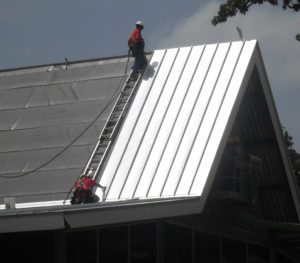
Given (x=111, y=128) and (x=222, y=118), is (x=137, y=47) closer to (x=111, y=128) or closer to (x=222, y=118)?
(x=111, y=128)

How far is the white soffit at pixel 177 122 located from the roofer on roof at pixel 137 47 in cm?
35

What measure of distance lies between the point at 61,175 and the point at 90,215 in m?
5.50

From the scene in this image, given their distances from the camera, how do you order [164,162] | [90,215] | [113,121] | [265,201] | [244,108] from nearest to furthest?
[90,215], [164,162], [113,121], [244,108], [265,201]

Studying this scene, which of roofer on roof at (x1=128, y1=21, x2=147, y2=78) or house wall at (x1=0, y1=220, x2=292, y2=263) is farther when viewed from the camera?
roofer on roof at (x1=128, y1=21, x2=147, y2=78)

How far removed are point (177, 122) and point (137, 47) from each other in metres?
4.00

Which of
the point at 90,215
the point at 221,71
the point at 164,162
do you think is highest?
the point at 221,71

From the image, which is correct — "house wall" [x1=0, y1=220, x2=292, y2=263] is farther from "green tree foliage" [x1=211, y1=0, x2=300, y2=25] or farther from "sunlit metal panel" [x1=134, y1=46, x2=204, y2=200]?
"green tree foliage" [x1=211, y1=0, x2=300, y2=25]

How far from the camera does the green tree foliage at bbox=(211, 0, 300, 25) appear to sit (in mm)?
25891

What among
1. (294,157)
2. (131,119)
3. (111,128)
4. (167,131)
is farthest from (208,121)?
(294,157)

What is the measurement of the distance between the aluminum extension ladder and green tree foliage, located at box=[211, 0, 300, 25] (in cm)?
473

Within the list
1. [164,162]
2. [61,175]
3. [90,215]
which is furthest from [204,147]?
[90,215]

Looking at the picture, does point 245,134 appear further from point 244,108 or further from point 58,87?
point 58,87

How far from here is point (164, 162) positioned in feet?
61.0

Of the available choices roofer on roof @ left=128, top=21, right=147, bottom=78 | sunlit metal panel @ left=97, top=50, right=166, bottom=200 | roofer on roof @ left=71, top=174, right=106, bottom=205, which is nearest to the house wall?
roofer on roof @ left=71, top=174, right=106, bottom=205
